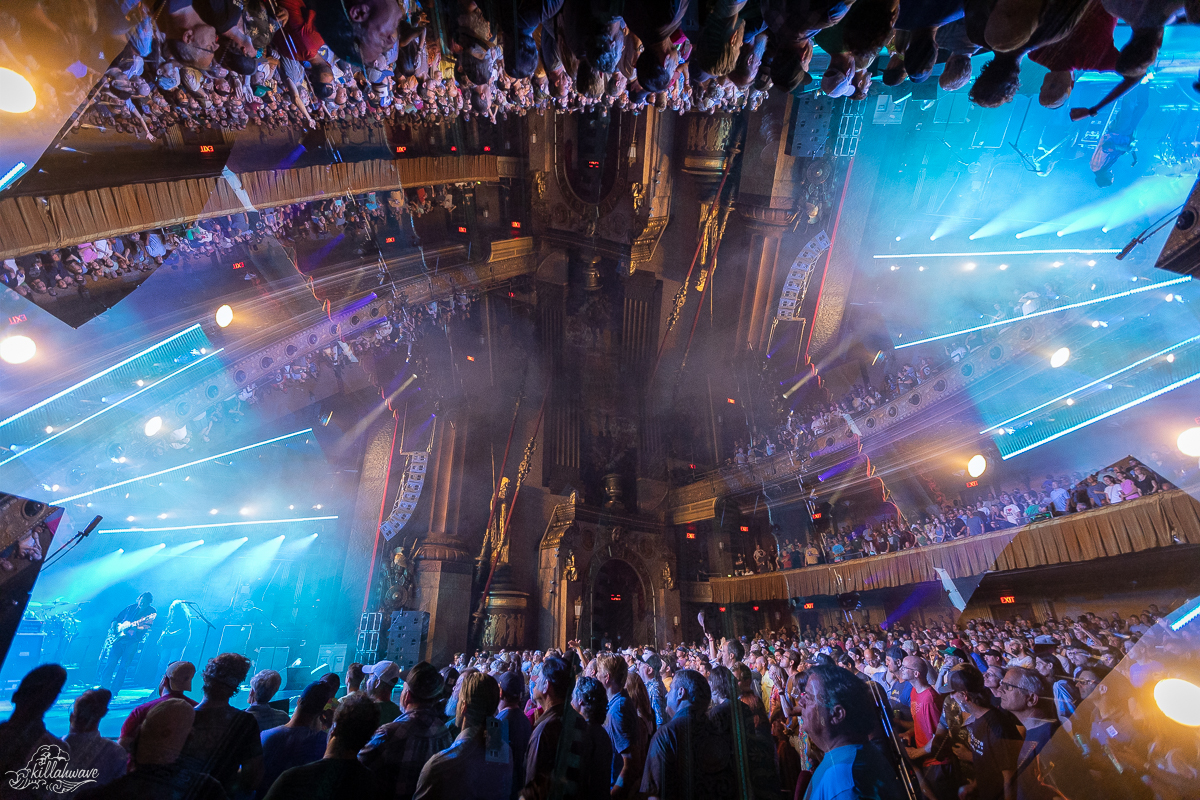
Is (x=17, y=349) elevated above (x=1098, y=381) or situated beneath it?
situated beneath

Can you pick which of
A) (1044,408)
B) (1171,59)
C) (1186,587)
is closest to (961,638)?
(1186,587)

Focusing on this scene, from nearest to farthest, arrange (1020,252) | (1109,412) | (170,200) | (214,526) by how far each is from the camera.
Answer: (170,200) < (1109,412) < (214,526) < (1020,252)

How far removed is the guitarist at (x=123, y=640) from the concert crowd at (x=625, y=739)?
3.39m

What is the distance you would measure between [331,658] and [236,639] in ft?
4.72

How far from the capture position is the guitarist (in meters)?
4.88

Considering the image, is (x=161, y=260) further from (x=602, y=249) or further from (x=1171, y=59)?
(x=1171, y=59)

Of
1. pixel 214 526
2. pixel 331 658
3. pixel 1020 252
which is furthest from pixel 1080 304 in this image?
pixel 214 526

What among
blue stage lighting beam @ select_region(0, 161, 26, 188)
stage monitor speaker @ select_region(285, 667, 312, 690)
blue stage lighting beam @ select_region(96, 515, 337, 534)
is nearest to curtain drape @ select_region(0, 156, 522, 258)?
blue stage lighting beam @ select_region(0, 161, 26, 188)

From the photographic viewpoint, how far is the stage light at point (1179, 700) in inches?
109

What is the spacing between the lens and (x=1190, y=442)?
5938 millimetres

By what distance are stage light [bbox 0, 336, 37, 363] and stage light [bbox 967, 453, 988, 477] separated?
1274 centimetres

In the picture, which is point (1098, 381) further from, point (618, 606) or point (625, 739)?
point (618, 606)

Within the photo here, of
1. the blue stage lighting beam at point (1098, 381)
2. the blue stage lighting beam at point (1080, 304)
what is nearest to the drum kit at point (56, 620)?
the blue stage lighting beam at point (1080, 304)

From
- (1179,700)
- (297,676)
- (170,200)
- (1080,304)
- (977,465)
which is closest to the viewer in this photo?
(1179,700)
